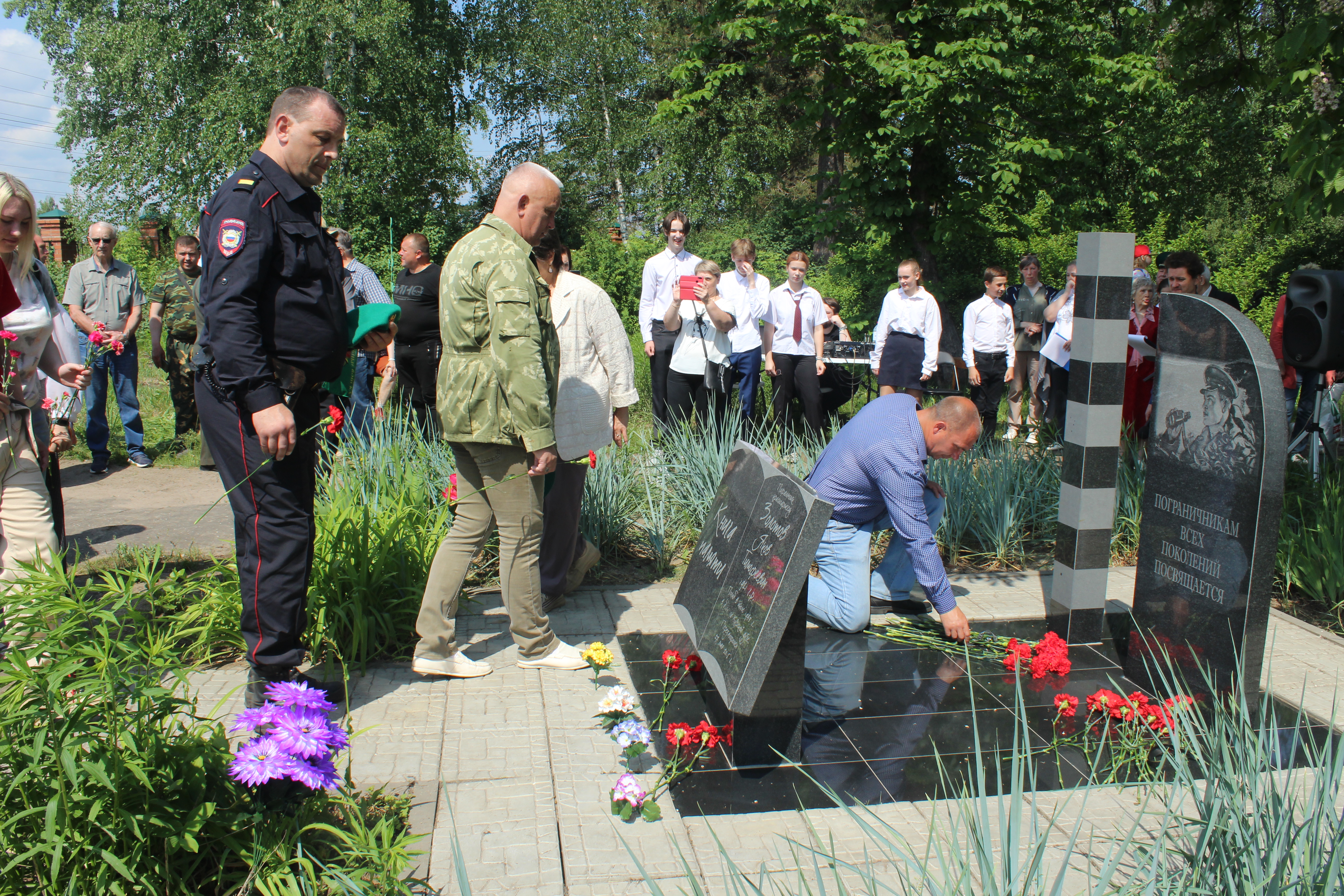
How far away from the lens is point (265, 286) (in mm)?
3340

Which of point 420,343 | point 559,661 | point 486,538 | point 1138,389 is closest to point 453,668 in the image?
point 559,661

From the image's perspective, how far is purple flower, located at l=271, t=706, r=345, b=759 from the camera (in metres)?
2.23

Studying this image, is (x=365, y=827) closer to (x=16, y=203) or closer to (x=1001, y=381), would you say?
(x=16, y=203)

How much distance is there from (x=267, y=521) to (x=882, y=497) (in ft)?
8.69

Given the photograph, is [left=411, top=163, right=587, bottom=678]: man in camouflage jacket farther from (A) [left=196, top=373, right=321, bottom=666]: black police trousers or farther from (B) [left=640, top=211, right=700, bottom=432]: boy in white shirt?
(B) [left=640, top=211, right=700, bottom=432]: boy in white shirt

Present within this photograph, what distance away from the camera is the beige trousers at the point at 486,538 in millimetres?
3869

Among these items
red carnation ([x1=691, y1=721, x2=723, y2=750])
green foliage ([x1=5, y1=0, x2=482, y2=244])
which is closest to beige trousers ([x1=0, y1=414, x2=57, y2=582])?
red carnation ([x1=691, y1=721, x2=723, y2=750])

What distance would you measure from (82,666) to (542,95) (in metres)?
37.1

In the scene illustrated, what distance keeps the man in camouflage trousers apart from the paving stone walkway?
15.6 feet

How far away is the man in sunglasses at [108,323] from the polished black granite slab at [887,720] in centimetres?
598

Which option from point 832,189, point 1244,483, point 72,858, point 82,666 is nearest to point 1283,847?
point 1244,483

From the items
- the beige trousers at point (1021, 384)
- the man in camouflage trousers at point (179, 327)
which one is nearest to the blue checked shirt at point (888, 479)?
the man in camouflage trousers at point (179, 327)

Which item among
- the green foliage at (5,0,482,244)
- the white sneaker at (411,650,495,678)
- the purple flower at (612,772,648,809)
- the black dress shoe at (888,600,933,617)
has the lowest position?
the black dress shoe at (888,600,933,617)

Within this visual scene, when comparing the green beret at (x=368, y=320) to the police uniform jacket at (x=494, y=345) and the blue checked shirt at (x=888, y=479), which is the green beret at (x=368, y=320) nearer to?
the police uniform jacket at (x=494, y=345)
